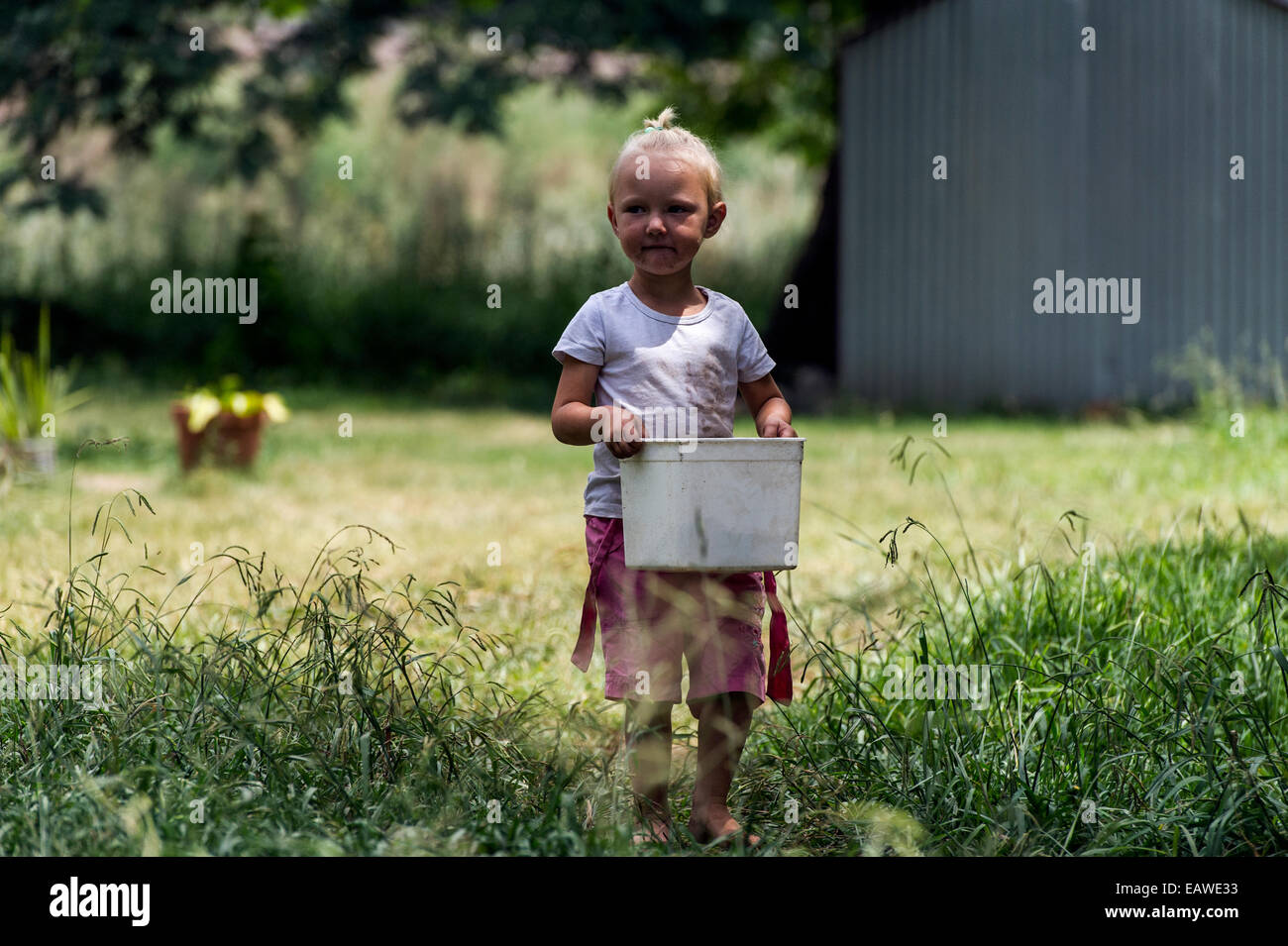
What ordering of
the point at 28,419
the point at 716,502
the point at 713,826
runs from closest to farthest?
the point at 716,502, the point at 713,826, the point at 28,419

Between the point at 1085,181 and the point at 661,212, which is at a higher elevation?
the point at 1085,181

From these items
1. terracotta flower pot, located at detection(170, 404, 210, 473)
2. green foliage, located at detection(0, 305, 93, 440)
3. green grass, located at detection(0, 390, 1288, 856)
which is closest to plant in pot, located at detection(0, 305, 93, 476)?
green foliage, located at detection(0, 305, 93, 440)

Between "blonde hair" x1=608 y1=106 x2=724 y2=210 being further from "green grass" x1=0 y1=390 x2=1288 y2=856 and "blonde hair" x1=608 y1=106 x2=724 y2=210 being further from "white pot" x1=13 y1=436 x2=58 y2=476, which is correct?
"white pot" x1=13 y1=436 x2=58 y2=476

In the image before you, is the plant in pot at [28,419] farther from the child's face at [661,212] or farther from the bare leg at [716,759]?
the bare leg at [716,759]

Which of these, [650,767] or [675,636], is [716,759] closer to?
[650,767]

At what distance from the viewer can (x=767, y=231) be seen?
60.0 ft

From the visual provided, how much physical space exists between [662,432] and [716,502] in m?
0.27

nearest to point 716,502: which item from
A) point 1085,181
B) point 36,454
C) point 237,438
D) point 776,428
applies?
point 776,428

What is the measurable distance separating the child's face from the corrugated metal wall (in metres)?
8.49

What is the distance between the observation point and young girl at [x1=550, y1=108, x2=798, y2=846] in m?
2.84

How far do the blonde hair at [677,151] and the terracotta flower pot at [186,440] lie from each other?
519 cm

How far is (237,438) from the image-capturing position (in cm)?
771

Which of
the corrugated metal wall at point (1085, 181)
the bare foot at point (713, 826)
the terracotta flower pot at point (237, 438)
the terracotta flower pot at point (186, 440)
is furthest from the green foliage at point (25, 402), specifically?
the corrugated metal wall at point (1085, 181)

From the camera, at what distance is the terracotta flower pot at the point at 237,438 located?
300 inches
